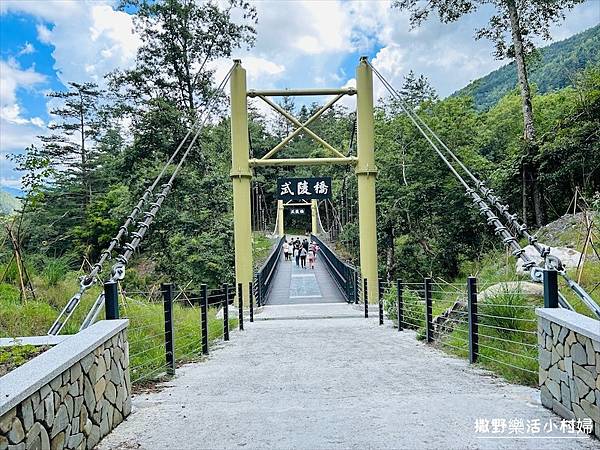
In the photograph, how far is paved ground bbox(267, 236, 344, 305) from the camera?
12.7m

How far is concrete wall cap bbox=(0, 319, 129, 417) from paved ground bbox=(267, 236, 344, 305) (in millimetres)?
9630

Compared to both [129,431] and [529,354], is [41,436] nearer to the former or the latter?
[129,431]

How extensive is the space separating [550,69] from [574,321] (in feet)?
94.6

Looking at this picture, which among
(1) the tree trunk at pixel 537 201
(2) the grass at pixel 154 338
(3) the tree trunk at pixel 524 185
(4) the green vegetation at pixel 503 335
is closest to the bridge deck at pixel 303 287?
(3) the tree trunk at pixel 524 185

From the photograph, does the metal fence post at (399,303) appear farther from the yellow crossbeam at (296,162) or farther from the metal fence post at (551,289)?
the yellow crossbeam at (296,162)

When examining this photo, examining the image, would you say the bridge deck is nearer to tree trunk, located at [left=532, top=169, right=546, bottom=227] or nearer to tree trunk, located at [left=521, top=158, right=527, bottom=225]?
tree trunk, located at [left=521, top=158, right=527, bottom=225]

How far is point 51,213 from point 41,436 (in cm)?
2327

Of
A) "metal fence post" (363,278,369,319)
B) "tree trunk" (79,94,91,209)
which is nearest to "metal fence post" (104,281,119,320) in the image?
"metal fence post" (363,278,369,319)

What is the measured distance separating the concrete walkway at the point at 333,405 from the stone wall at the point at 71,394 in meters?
0.17

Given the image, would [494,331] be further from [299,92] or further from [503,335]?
[299,92]

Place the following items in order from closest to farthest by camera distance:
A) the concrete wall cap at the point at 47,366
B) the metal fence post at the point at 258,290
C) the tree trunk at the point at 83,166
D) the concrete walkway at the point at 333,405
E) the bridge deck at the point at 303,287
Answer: the concrete wall cap at the point at 47,366
the concrete walkway at the point at 333,405
the metal fence post at the point at 258,290
the bridge deck at the point at 303,287
the tree trunk at the point at 83,166

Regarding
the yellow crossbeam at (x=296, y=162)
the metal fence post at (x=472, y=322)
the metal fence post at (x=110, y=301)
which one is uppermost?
the yellow crossbeam at (x=296, y=162)

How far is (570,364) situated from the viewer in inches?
96.8

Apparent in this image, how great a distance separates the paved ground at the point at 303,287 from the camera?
41.7 feet
